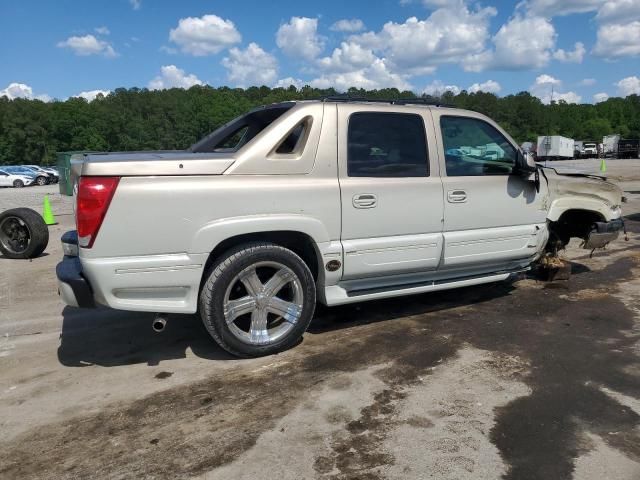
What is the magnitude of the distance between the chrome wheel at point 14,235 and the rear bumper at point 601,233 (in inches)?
295

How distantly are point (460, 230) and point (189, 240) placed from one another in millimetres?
2382

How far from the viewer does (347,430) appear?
298 centimetres

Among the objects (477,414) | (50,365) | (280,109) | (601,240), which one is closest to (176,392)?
(50,365)

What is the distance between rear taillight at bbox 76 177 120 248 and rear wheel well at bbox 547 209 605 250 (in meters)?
4.63

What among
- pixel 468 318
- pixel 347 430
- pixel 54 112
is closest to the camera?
pixel 347 430

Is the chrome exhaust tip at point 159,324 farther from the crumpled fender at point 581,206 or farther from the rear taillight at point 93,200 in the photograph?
the crumpled fender at point 581,206

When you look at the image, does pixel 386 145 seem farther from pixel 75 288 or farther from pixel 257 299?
pixel 75 288

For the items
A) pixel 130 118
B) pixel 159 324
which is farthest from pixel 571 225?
pixel 130 118

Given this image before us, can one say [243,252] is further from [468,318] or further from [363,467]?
[468,318]

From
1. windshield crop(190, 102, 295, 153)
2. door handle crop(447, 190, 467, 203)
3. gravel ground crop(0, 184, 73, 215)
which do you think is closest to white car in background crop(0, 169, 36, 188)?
gravel ground crop(0, 184, 73, 215)

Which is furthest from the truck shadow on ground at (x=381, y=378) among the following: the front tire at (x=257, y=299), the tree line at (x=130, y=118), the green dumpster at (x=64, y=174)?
the tree line at (x=130, y=118)

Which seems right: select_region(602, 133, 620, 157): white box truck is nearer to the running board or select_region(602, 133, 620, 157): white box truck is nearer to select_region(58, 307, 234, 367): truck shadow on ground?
the running board

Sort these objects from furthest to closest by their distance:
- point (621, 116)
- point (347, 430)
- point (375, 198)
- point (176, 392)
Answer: point (621, 116)
point (375, 198)
point (176, 392)
point (347, 430)

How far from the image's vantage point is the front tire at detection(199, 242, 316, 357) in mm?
3756
